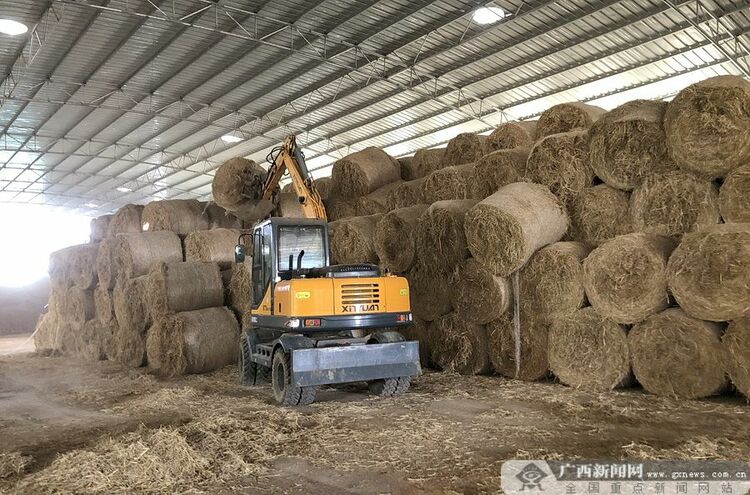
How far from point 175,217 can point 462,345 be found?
284 inches

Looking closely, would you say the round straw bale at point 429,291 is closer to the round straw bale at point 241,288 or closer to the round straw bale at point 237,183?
the round straw bale at point 241,288

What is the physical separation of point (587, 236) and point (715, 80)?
2.26 metres

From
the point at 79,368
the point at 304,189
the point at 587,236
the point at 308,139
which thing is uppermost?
the point at 308,139

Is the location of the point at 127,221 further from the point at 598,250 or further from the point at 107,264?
the point at 598,250

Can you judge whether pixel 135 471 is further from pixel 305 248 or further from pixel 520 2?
pixel 520 2

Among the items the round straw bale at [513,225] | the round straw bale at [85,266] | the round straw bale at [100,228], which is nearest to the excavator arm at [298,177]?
the round straw bale at [513,225]

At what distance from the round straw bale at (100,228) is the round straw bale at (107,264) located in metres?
2.45

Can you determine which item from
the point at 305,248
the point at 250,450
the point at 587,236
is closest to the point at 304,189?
the point at 305,248

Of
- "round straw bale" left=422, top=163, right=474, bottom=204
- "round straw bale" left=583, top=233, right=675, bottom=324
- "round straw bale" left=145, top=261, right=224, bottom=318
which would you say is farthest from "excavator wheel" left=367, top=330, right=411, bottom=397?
"round straw bale" left=145, top=261, right=224, bottom=318

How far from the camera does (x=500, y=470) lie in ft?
14.7

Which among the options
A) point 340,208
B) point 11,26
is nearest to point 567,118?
point 340,208

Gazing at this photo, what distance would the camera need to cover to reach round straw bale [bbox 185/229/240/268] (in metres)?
11.7

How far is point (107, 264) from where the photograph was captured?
12.5m

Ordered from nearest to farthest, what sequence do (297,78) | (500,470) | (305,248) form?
(500,470) < (305,248) < (297,78)
